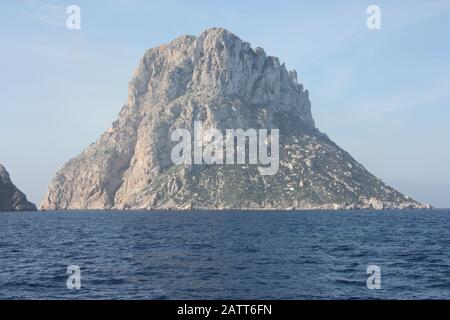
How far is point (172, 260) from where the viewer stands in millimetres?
59375

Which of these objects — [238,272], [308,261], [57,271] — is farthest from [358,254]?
[57,271]

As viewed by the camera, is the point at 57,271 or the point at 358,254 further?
the point at 358,254

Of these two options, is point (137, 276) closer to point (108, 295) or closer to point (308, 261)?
point (108, 295)
